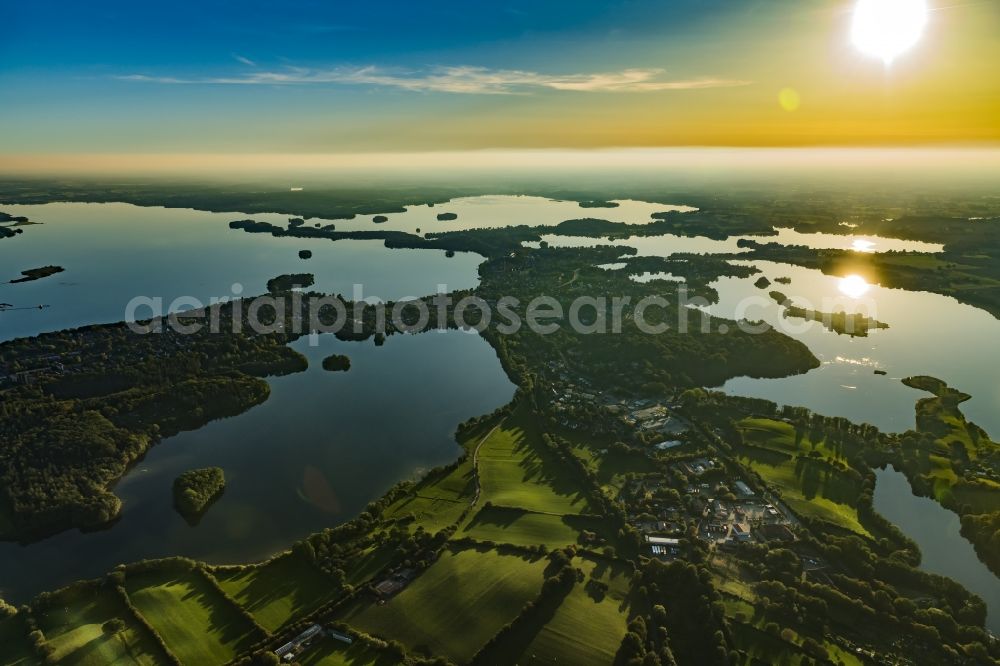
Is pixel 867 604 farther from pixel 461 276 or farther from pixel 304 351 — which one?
pixel 461 276

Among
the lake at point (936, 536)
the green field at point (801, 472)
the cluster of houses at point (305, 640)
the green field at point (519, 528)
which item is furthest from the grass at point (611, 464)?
the cluster of houses at point (305, 640)

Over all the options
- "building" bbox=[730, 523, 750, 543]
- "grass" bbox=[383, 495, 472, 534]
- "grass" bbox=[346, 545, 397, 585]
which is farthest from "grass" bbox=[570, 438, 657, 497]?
"grass" bbox=[346, 545, 397, 585]

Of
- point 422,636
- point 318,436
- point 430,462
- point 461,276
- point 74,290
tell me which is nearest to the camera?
point 422,636

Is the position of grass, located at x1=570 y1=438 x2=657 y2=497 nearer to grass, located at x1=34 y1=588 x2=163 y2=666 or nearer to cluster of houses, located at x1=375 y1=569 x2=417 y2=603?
cluster of houses, located at x1=375 y1=569 x2=417 y2=603

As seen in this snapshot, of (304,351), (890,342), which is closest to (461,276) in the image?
(304,351)

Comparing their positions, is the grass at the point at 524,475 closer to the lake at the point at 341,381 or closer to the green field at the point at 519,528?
the green field at the point at 519,528

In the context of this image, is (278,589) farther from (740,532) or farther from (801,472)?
(801,472)

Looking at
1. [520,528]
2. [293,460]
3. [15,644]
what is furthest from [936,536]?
[15,644]
